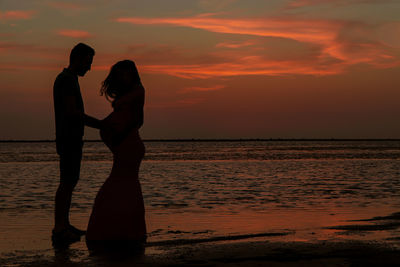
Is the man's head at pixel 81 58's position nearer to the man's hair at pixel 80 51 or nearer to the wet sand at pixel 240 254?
the man's hair at pixel 80 51

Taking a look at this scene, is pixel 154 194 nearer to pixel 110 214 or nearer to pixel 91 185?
pixel 91 185

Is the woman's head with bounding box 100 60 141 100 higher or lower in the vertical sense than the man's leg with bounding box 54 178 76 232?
higher

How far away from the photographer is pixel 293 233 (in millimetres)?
7098

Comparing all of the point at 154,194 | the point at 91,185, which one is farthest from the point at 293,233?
the point at 91,185

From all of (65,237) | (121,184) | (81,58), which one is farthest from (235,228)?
(81,58)

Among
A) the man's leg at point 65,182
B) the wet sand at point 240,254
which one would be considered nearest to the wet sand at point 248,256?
the wet sand at point 240,254

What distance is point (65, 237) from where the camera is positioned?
6602 millimetres

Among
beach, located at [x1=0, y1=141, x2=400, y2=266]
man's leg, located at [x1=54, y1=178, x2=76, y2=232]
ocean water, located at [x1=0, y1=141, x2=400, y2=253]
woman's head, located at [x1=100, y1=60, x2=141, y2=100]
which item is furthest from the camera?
ocean water, located at [x1=0, y1=141, x2=400, y2=253]

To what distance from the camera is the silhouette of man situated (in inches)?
254

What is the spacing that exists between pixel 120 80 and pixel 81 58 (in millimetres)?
716

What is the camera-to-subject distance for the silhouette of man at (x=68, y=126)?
6445 millimetres

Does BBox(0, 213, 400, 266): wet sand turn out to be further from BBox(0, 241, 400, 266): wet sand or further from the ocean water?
the ocean water

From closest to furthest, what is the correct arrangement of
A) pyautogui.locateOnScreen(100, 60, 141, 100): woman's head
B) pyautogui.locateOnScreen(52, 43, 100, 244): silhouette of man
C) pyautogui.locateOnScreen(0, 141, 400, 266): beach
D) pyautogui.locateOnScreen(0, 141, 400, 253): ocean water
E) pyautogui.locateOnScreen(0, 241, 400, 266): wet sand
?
pyautogui.locateOnScreen(0, 241, 400, 266): wet sand
pyautogui.locateOnScreen(0, 141, 400, 266): beach
pyautogui.locateOnScreen(100, 60, 141, 100): woman's head
pyautogui.locateOnScreen(52, 43, 100, 244): silhouette of man
pyautogui.locateOnScreen(0, 141, 400, 253): ocean water

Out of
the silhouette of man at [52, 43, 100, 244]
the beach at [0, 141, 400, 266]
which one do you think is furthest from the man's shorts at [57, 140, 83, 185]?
the beach at [0, 141, 400, 266]
